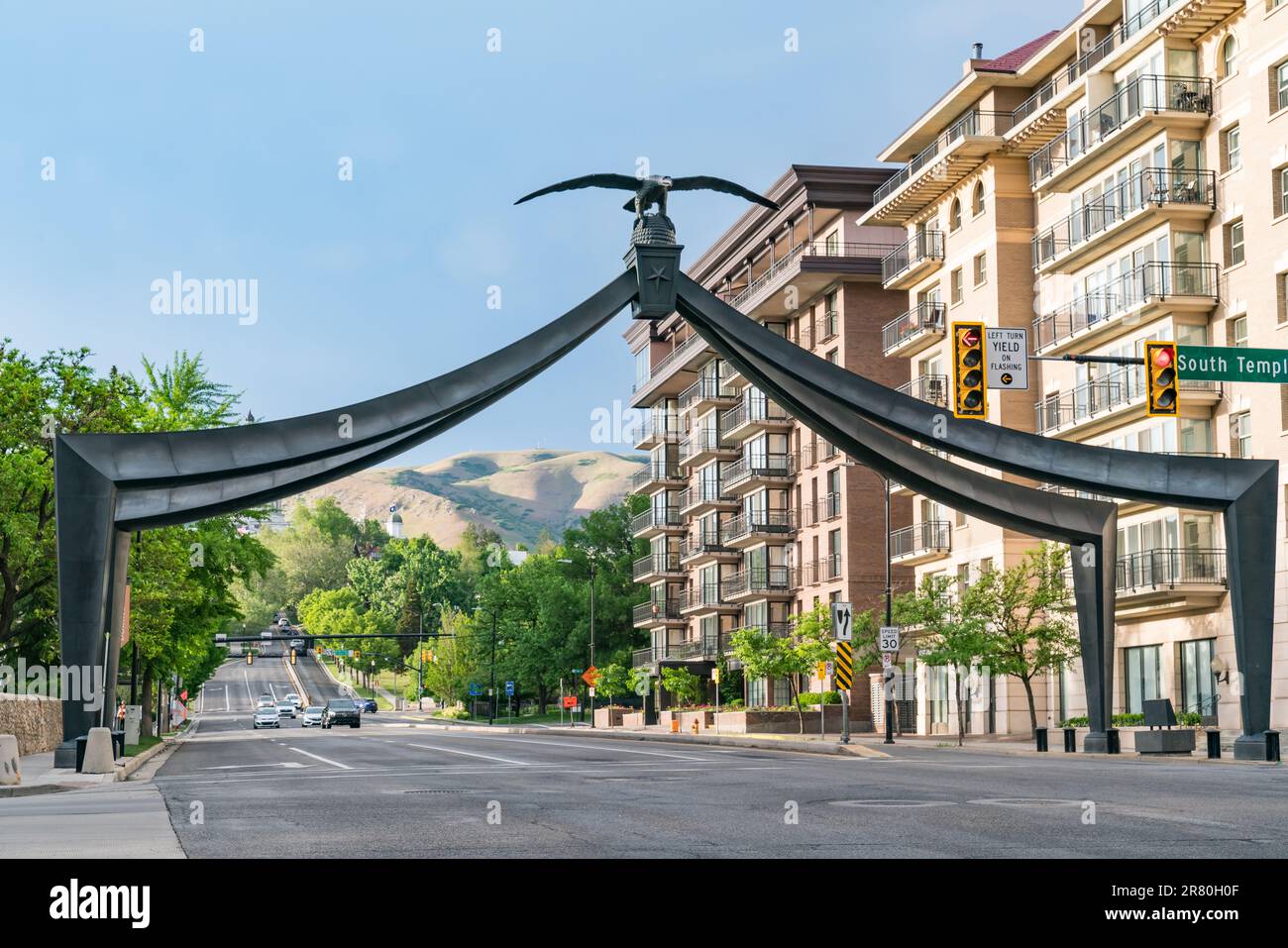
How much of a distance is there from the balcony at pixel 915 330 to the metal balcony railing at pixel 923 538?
7.99 metres

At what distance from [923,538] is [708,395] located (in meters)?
31.0

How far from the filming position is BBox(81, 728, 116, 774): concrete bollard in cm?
2692

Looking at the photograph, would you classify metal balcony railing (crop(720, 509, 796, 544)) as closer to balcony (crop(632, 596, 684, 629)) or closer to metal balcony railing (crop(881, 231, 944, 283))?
balcony (crop(632, 596, 684, 629))

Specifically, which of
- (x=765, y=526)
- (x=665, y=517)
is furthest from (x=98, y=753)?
(x=665, y=517)

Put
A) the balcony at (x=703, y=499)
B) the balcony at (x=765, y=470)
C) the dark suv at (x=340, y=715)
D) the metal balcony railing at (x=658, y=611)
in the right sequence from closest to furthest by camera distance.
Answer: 1. the balcony at (x=765, y=470)
2. the dark suv at (x=340, y=715)
3. the balcony at (x=703, y=499)
4. the metal balcony railing at (x=658, y=611)

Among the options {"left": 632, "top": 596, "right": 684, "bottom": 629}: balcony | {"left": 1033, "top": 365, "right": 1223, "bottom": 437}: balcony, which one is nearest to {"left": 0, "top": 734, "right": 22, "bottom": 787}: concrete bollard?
{"left": 1033, "top": 365, "right": 1223, "bottom": 437}: balcony

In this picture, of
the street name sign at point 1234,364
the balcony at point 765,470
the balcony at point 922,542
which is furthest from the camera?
the balcony at point 765,470

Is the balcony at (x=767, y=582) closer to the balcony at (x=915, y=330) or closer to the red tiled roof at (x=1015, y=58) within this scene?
the balcony at (x=915, y=330)

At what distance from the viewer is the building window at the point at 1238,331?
48.6 meters

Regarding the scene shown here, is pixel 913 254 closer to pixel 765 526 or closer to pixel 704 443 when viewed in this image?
pixel 765 526

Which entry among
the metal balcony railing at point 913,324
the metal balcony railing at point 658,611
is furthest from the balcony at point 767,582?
the metal balcony railing at point 913,324
